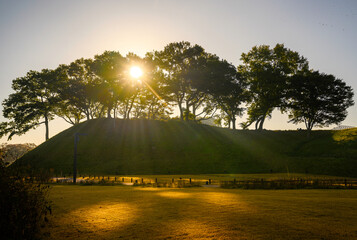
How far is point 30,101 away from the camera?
6981 cm

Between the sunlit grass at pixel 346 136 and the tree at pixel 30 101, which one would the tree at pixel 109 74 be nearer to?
the tree at pixel 30 101

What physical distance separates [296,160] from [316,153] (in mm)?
7585

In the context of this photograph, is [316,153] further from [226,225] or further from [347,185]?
[226,225]

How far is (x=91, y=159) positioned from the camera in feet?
162

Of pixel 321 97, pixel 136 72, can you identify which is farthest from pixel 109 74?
pixel 321 97

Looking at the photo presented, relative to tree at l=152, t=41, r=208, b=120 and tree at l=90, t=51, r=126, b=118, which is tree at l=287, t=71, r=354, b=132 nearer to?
tree at l=152, t=41, r=208, b=120

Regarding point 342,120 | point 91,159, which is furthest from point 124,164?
point 342,120

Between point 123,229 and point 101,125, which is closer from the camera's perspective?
point 123,229

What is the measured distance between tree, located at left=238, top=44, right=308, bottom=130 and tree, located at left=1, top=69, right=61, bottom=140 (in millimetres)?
53654

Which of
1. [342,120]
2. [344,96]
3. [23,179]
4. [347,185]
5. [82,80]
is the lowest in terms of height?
[347,185]

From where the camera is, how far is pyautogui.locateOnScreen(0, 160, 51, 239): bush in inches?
299

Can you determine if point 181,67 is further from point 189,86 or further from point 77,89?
point 77,89

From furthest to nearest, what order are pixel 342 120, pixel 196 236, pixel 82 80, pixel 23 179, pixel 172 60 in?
pixel 82 80 → pixel 172 60 → pixel 342 120 → pixel 23 179 → pixel 196 236

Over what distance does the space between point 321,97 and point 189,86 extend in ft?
108
